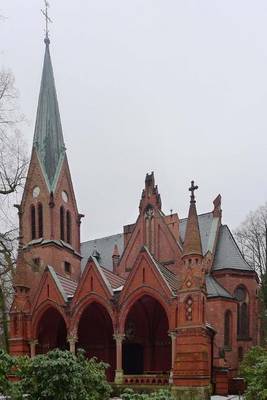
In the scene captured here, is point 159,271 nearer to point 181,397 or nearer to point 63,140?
point 181,397

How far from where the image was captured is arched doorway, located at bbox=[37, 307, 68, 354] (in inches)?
1124

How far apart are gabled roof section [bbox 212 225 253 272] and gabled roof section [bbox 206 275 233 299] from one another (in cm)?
93

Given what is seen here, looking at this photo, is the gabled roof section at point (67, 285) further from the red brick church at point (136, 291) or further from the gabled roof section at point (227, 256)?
the gabled roof section at point (227, 256)

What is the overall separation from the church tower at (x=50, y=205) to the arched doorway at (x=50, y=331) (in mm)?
1924

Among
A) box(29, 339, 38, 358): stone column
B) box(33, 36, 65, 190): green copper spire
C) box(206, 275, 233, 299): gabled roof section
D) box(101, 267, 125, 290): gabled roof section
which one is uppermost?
box(33, 36, 65, 190): green copper spire

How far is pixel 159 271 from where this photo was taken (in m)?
24.3

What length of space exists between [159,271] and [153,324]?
5.75 m

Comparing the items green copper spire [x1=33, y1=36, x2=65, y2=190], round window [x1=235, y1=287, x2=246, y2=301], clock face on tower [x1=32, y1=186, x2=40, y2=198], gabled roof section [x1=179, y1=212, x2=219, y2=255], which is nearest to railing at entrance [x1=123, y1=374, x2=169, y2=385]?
round window [x1=235, y1=287, x2=246, y2=301]

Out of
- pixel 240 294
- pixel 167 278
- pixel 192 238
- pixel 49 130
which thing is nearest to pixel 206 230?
pixel 240 294

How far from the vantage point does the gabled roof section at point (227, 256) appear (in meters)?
31.3

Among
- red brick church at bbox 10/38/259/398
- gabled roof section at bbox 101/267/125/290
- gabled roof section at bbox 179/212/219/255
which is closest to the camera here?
red brick church at bbox 10/38/259/398

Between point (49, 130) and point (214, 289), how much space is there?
630 inches

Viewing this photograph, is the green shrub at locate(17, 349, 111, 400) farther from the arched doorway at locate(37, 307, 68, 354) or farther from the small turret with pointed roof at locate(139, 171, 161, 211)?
the small turret with pointed roof at locate(139, 171, 161, 211)

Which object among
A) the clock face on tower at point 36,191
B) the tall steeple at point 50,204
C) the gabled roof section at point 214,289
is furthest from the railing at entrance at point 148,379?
the clock face on tower at point 36,191
